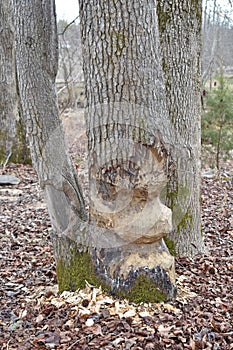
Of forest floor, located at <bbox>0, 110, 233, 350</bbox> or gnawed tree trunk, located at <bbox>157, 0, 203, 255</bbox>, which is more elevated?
gnawed tree trunk, located at <bbox>157, 0, 203, 255</bbox>

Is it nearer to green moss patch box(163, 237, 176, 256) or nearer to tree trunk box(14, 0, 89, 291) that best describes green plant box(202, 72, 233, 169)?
green moss patch box(163, 237, 176, 256)

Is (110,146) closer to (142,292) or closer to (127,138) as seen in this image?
(127,138)

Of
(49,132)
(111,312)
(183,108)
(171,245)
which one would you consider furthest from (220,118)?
(111,312)

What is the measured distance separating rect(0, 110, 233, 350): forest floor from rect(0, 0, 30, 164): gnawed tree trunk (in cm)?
560

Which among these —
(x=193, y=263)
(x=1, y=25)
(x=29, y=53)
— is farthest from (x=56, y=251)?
(x=1, y=25)

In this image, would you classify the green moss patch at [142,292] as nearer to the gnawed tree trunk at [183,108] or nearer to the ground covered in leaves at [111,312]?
the ground covered in leaves at [111,312]

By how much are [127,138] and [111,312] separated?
114 cm

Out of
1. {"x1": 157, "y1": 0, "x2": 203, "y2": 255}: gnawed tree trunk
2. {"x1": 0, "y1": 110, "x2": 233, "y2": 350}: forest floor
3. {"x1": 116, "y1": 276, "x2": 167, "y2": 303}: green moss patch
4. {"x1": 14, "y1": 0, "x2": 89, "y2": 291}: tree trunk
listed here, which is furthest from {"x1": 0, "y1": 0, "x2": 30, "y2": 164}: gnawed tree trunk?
{"x1": 116, "y1": 276, "x2": 167, "y2": 303}: green moss patch

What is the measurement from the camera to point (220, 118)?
835 centimetres

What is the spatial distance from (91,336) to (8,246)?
7.77ft

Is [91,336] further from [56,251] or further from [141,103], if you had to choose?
[141,103]

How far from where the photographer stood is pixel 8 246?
15.8ft

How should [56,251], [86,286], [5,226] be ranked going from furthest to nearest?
1. [5,226]
2. [56,251]
3. [86,286]

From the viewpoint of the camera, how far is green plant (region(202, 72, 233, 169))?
8141mm
